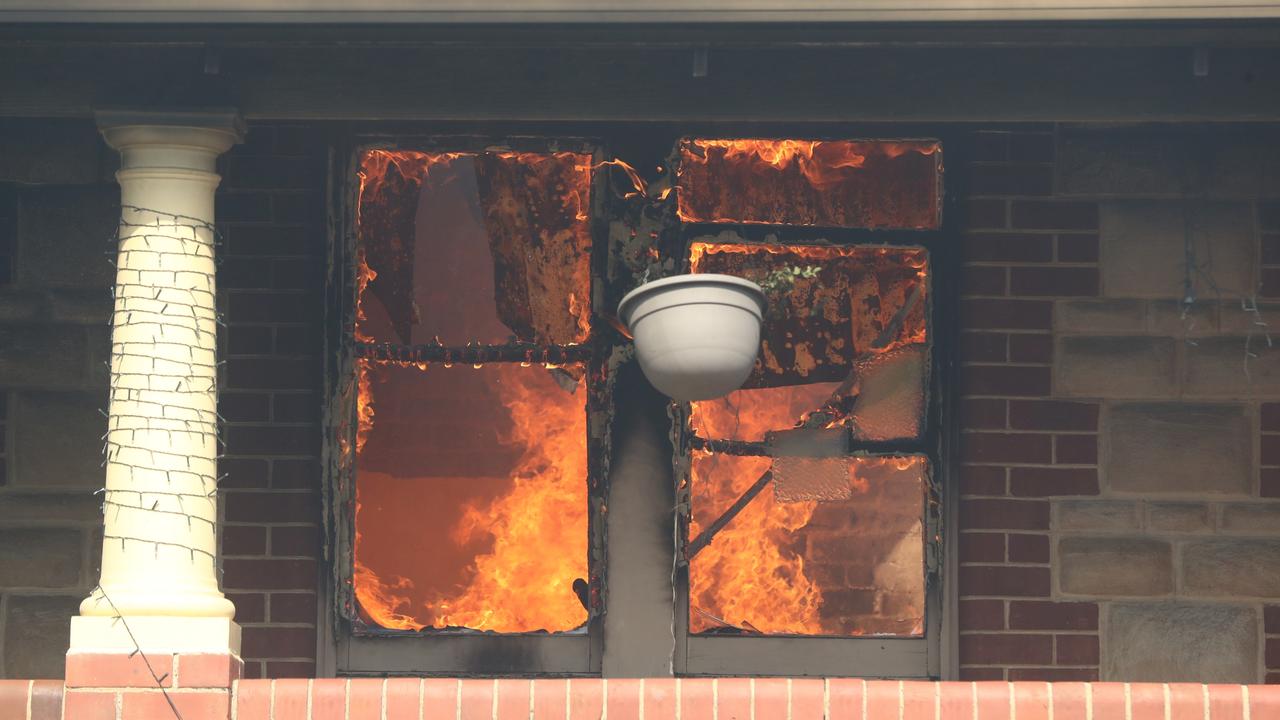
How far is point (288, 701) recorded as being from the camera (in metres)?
5.62

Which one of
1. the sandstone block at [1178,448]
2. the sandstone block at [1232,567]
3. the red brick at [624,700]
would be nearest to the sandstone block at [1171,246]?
the sandstone block at [1178,448]

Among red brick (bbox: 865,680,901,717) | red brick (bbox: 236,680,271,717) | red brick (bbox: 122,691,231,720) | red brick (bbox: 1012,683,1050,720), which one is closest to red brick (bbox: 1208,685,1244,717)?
red brick (bbox: 1012,683,1050,720)

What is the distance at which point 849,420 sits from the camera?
6.65 m

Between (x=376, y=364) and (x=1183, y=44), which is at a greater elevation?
(x=1183, y=44)

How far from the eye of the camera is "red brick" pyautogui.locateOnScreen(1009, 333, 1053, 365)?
6684mm

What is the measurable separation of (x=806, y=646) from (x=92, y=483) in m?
2.45

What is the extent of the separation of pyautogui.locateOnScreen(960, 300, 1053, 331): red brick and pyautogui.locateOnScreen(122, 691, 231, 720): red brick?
2.73 meters

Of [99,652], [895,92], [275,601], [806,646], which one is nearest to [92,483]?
[275,601]

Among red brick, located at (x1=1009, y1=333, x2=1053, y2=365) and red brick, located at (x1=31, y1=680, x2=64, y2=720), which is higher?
red brick, located at (x1=1009, y1=333, x2=1053, y2=365)

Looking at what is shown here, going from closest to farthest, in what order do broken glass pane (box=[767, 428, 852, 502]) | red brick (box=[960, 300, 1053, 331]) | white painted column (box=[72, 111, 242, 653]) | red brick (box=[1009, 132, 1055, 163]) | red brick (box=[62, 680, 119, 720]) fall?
red brick (box=[62, 680, 119, 720]), white painted column (box=[72, 111, 242, 653]), broken glass pane (box=[767, 428, 852, 502]), red brick (box=[960, 300, 1053, 331]), red brick (box=[1009, 132, 1055, 163])

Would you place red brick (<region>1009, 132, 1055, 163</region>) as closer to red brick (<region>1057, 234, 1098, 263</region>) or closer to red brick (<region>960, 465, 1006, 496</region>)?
red brick (<region>1057, 234, 1098, 263</region>)

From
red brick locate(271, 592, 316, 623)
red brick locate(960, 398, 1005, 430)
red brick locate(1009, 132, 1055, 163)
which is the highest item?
red brick locate(1009, 132, 1055, 163)

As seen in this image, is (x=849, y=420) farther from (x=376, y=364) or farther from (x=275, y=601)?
(x=275, y=601)

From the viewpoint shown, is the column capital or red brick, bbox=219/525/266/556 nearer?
the column capital
